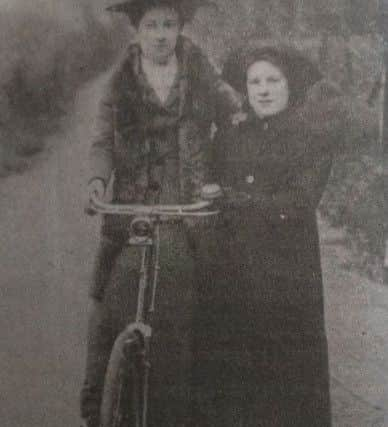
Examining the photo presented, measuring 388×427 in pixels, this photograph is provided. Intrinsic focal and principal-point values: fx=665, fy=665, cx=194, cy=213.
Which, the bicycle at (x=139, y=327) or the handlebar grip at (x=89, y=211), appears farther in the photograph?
the handlebar grip at (x=89, y=211)

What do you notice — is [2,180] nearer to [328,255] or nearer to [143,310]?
[143,310]

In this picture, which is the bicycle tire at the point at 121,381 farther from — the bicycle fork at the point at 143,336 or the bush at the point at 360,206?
the bush at the point at 360,206

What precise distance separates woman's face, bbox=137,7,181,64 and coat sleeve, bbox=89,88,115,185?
283 mm

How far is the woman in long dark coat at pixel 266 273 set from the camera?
9.83 feet

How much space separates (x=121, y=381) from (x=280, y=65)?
158cm

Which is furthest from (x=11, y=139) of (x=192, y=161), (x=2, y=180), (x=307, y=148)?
(x=307, y=148)

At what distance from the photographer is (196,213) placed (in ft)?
9.69

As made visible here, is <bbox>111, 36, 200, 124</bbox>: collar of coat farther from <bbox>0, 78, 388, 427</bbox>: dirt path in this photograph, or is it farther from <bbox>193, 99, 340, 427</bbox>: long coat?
<bbox>193, 99, 340, 427</bbox>: long coat

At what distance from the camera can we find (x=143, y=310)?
2943 millimetres

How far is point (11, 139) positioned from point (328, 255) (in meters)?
1.56

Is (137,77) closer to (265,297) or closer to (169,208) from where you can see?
(169,208)

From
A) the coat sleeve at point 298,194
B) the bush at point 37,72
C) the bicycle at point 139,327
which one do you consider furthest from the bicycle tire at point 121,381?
the bush at point 37,72

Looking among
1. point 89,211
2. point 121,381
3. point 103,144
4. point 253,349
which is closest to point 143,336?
point 121,381

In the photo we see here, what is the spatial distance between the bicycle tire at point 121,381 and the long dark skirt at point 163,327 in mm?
65
